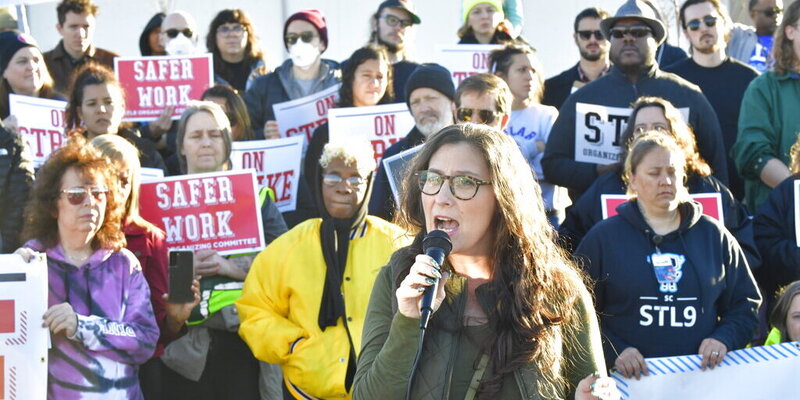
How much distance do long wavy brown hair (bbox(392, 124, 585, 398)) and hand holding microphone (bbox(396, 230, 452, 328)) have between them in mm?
246

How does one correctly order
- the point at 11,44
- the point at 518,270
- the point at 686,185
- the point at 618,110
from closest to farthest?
the point at 518,270 < the point at 686,185 < the point at 618,110 < the point at 11,44

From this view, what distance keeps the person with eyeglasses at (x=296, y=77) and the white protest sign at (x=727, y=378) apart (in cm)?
430

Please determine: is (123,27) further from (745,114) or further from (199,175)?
(745,114)

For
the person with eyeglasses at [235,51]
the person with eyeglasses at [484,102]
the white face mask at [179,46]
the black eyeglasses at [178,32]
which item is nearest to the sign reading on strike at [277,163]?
the person with eyeglasses at [484,102]

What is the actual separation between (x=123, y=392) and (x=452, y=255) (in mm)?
2951

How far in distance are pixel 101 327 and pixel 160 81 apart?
3928 mm

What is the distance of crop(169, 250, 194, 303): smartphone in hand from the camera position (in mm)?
6008

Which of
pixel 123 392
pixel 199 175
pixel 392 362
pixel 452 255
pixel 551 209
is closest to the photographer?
pixel 392 362

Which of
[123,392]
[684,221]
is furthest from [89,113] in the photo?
[684,221]

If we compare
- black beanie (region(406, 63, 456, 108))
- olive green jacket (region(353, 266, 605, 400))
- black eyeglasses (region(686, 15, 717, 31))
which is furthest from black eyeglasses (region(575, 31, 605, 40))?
olive green jacket (region(353, 266, 605, 400))

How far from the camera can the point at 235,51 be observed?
10.1 m

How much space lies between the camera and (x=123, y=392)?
6016mm

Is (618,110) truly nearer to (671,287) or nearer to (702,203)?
(702,203)

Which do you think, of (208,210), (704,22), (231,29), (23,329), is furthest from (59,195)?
(704,22)
